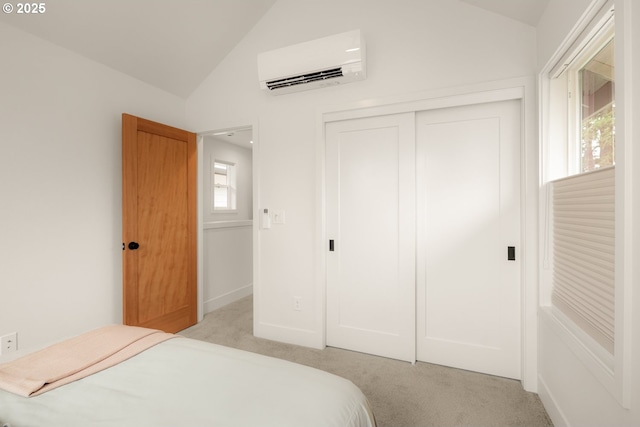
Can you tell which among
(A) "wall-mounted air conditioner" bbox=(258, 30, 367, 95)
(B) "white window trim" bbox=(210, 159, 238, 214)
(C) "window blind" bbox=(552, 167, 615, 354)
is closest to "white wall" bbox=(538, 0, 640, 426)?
(C) "window blind" bbox=(552, 167, 615, 354)

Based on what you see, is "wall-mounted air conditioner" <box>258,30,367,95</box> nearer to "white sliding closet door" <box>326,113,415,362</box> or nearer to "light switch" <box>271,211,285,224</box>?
"white sliding closet door" <box>326,113,415,362</box>

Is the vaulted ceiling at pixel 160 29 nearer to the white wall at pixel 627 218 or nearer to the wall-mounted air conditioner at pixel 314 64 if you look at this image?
the wall-mounted air conditioner at pixel 314 64

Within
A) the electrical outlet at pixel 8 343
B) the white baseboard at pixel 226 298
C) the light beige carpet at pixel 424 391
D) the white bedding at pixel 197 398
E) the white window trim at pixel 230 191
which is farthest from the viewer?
the white window trim at pixel 230 191

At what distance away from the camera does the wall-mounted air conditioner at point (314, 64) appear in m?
2.45

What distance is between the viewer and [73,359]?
128 centimetres

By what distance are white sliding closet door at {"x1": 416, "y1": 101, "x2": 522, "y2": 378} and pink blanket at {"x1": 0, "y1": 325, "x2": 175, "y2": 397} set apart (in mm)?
1953

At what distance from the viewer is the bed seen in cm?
93

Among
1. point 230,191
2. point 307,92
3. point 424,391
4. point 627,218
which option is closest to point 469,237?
point 424,391

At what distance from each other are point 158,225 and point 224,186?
5.66 ft

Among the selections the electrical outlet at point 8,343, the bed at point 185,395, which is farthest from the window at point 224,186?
the bed at point 185,395

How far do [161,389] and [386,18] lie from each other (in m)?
2.87

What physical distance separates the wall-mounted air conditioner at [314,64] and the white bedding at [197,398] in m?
2.22

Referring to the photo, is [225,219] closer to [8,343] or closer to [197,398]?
[8,343]

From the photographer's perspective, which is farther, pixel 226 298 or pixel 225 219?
pixel 225 219
